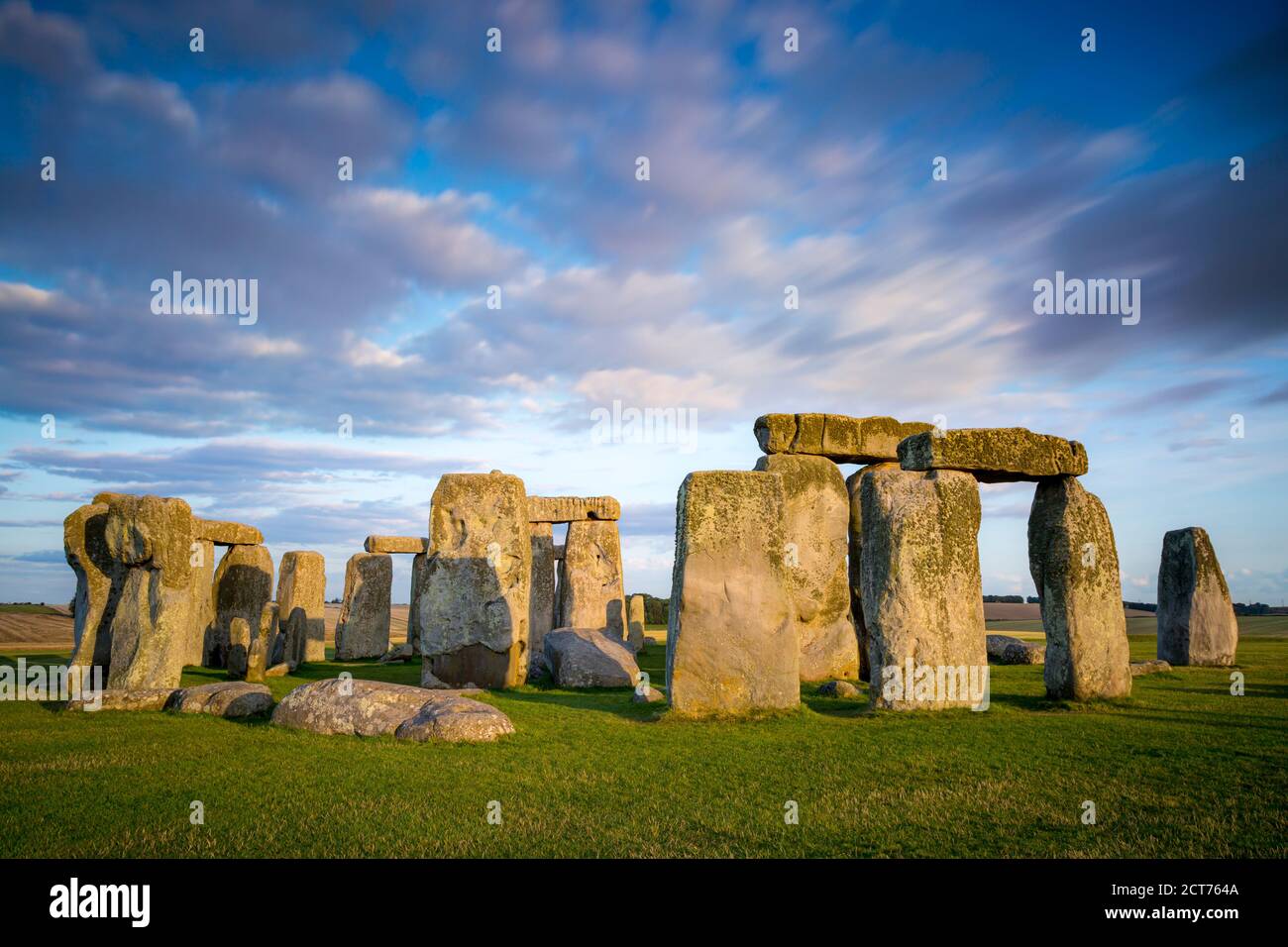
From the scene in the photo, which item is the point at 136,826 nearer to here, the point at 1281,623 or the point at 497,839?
the point at 497,839

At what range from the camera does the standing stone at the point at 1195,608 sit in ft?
51.6

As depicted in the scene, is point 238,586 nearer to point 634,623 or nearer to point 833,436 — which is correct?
point 634,623

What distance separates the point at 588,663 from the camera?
1395 cm

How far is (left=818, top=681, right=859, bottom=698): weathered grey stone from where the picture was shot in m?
11.4

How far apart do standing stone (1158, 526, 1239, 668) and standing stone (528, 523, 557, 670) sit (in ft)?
49.5

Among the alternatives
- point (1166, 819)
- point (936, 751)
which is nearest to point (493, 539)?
point (936, 751)

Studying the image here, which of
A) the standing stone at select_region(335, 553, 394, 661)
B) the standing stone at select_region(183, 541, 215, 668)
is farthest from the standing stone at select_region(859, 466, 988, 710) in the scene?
the standing stone at select_region(335, 553, 394, 661)

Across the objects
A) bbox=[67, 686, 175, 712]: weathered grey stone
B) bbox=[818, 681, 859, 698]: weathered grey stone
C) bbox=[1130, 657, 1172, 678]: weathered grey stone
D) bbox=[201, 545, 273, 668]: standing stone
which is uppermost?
bbox=[201, 545, 273, 668]: standing stone

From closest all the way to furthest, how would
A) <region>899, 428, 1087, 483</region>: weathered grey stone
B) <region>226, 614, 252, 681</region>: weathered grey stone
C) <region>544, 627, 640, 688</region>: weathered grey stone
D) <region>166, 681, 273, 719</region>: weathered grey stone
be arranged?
1. <region>166, 681, 273, 719</region>: weathered grey stone
2. <region>899, 428, 1087, 483</region>: weathered grey stone
3. <region>544, 627, 640, 688</region>: weathered grey stone
4. <region>226, 614, 252, 681</region>: weathered grey stone

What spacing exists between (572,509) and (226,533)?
855 centimetres

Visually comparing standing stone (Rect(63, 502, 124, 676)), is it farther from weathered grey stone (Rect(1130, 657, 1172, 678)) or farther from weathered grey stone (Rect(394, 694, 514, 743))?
weathered grey stone (Rect(1130, 657, 1172, 678))

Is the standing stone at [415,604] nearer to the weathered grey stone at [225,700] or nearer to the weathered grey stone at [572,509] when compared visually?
the weathered grey stone at [572,509]

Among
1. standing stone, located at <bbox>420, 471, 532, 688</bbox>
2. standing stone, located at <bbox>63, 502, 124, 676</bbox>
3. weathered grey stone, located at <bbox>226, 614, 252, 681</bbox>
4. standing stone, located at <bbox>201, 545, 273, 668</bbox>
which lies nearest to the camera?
standing stone, located at <bbox>63, 502, 124, 676</bbox>

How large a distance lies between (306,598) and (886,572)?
16.5 meters
